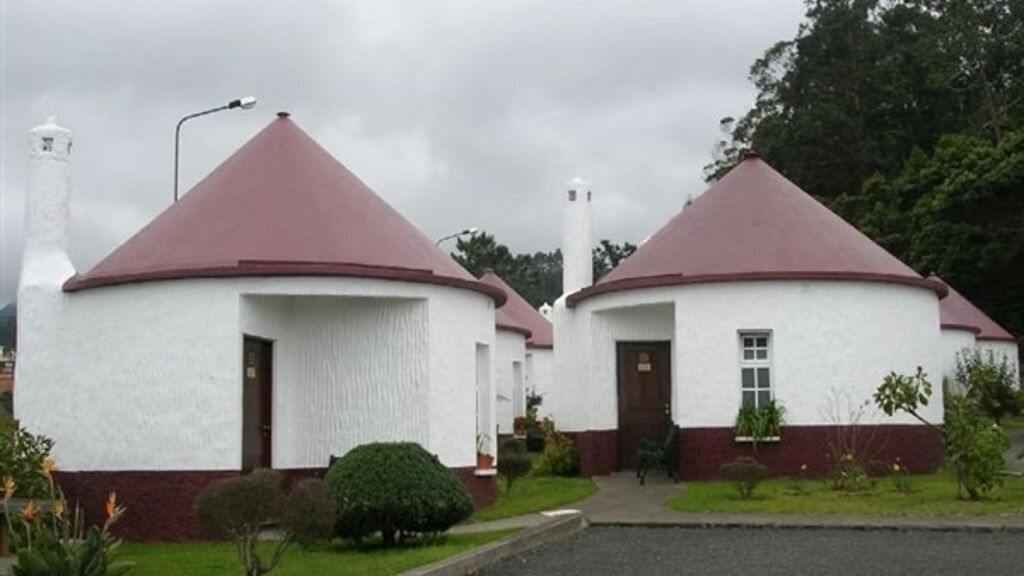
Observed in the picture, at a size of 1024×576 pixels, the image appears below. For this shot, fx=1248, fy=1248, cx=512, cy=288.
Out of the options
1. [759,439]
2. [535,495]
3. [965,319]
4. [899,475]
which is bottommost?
[535,495]

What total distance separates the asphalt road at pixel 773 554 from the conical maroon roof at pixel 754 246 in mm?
6277

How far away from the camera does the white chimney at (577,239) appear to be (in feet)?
82.4

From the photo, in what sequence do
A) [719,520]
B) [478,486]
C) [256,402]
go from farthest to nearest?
[478,486] < [256,402] < [719,520]

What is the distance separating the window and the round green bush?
27.3ft

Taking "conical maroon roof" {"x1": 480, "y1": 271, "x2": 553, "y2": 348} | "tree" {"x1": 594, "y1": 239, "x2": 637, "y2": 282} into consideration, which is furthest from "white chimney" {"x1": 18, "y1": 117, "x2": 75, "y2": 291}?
"tree" {"x1": 594, "y1": 239, "x2": 637, "y2": 282}

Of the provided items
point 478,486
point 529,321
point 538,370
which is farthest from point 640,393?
point 538,370

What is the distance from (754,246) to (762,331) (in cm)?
152

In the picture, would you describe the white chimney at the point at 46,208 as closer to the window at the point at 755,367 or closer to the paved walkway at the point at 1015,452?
the window at the point at 755,367

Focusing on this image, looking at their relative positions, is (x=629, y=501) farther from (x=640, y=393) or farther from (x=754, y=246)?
(x=754, y=246)

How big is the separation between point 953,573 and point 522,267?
79.5 m

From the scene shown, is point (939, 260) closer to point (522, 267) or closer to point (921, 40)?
point (921, 40)

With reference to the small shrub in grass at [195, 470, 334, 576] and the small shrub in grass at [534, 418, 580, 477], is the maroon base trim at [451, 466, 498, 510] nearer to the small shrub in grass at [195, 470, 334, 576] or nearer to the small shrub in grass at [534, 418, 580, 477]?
the small shrub in grass at [534, 418, 580, 477]

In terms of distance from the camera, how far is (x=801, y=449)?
19984 millimetres

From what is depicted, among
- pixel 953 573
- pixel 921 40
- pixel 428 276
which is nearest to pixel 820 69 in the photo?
pixel 921 40
